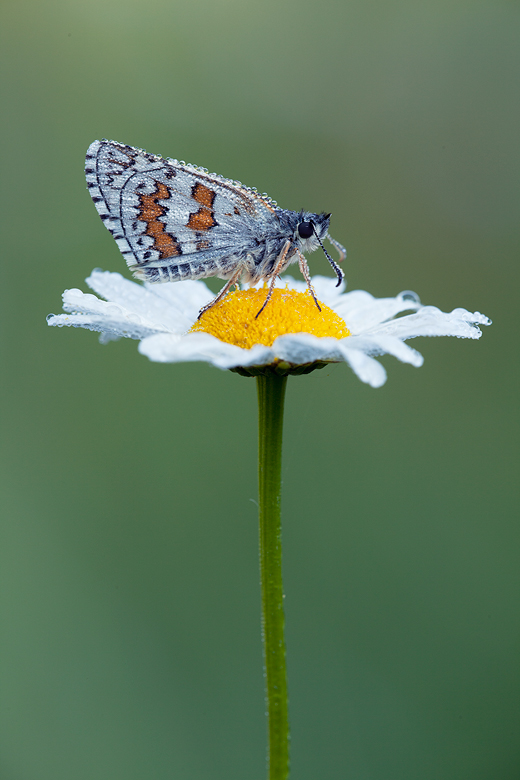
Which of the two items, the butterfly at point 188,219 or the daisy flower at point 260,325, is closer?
the daisy flower at point 260,325

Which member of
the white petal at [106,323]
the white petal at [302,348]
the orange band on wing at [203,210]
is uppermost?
the orange band on wing at [203,210]

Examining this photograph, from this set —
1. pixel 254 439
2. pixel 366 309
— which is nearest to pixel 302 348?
pixel 366 309

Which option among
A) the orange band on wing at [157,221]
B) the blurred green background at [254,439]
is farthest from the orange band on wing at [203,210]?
the blurred green background at [254,439]

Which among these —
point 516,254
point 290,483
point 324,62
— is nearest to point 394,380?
point 290,483

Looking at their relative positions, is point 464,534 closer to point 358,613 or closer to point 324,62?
point 358,613

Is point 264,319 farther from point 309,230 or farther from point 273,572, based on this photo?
point 273,572

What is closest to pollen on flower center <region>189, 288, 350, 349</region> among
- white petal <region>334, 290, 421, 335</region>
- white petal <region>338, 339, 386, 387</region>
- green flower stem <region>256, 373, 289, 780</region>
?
green flower stem <region>256, 373, 289, 780</region>

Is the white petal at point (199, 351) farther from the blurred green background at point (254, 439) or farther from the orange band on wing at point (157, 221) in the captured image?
the blurred green background at point (254, 439)
